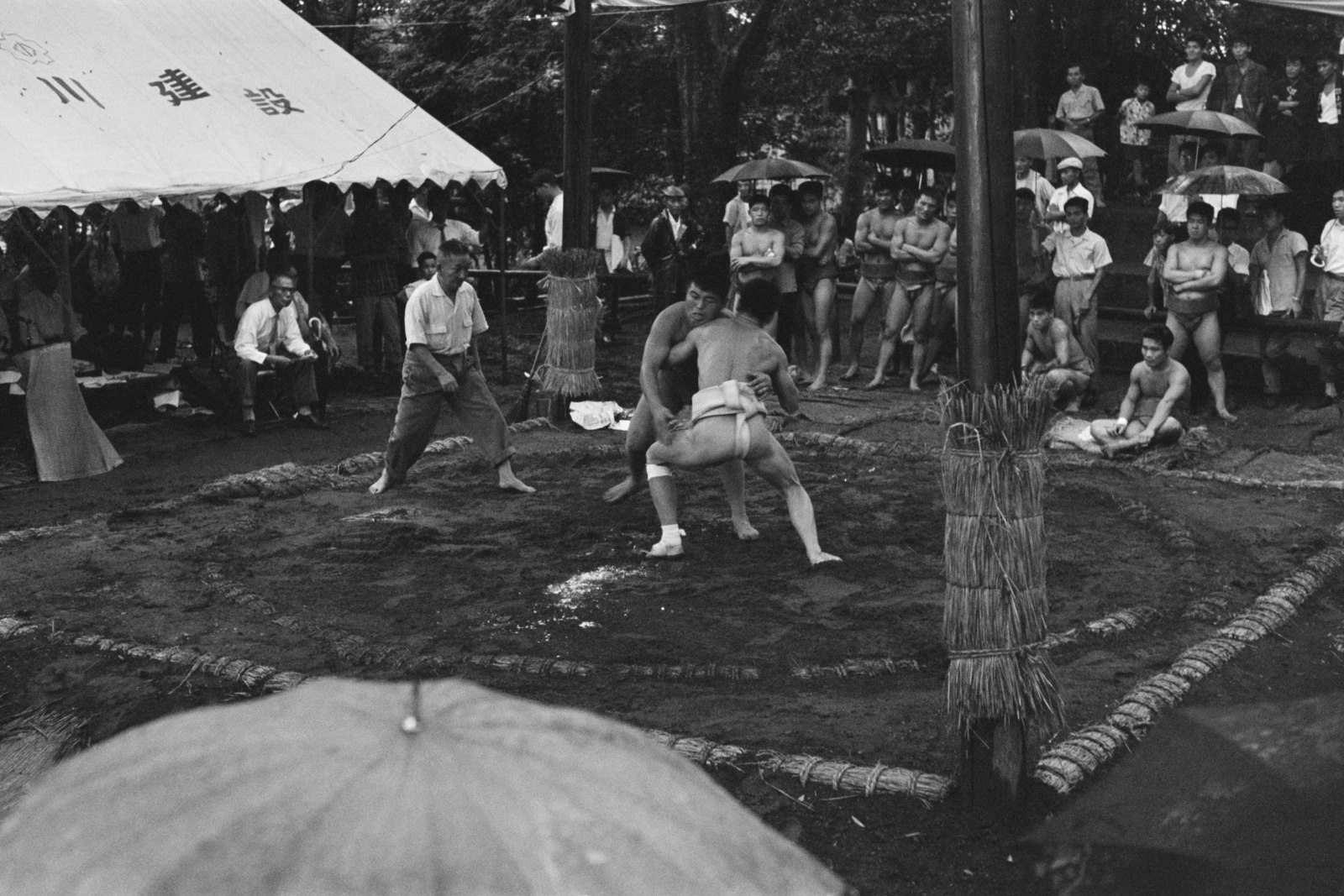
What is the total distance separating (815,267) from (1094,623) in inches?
262

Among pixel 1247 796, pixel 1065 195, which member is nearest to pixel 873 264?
pixel 1065 195

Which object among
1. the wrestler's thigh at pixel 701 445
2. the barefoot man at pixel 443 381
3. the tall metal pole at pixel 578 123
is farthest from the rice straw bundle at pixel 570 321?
Result: the wrestler's thigh at pixel 701 445

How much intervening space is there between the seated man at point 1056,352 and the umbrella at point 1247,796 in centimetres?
769

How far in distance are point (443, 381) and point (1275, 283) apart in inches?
250

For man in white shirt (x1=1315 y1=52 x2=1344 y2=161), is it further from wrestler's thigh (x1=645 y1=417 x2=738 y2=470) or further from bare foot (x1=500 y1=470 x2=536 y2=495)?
wrestler's thigh (x1=645 y1=417 x2=738 y2=470)

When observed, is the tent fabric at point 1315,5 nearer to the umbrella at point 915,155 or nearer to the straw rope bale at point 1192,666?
the straw rope bale at point 1192,666

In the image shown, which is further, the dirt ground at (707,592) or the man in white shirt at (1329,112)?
the man in white shirt at (1329,112)

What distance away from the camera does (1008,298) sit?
4195 mm

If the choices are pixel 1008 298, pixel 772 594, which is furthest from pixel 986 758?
pixel 772 594

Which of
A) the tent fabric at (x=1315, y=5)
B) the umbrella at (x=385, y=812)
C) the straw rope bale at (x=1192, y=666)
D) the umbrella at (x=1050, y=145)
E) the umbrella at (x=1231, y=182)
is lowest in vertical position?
the straw rope bale at (x=1192, y=666)

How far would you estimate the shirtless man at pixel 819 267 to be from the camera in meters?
12.0

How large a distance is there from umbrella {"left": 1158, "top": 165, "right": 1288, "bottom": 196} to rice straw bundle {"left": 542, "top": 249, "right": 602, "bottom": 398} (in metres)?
4.45

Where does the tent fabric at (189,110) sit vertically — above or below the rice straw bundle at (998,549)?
above

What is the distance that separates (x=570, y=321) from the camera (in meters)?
10.8
